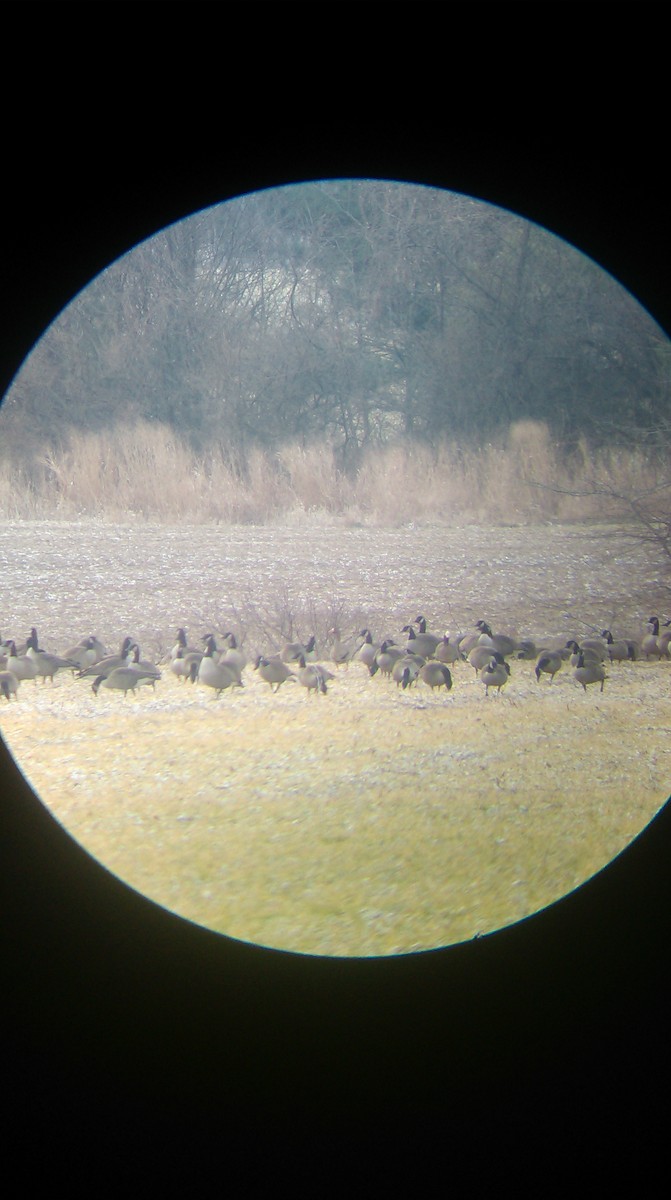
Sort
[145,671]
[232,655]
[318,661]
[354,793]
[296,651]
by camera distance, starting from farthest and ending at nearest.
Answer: [318,661], [296,651], [232,655], [145,671], [354,793]

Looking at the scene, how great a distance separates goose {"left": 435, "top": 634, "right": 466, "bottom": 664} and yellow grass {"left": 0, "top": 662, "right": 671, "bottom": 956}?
0.61 feet

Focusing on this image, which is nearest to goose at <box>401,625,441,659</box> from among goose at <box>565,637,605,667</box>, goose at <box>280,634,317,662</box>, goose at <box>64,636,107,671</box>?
goose at <box>280,634,317,662</box>

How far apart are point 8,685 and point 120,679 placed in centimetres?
99

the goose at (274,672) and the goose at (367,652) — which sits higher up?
the goose at (367,652)

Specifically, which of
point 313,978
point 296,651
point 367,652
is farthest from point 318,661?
point 313,978

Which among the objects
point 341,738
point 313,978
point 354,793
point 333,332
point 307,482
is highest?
point 333,332

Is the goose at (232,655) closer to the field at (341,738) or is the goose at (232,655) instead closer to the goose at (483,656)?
the field at (341,738)

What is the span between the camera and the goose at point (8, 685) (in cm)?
782

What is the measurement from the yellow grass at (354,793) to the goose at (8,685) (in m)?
0.13

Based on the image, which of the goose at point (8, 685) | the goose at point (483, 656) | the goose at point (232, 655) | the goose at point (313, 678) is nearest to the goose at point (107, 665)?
the goose at point (8, 685)

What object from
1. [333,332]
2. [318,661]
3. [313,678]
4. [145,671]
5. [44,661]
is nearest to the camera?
[145,671]

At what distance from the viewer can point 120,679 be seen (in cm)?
752

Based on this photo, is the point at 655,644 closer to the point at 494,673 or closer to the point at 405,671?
the point at 494,673

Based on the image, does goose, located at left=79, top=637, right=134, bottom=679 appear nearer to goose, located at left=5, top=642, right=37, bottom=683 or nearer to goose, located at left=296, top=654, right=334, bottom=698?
goose, located at left=5, top=642, right=37, bottom=683
